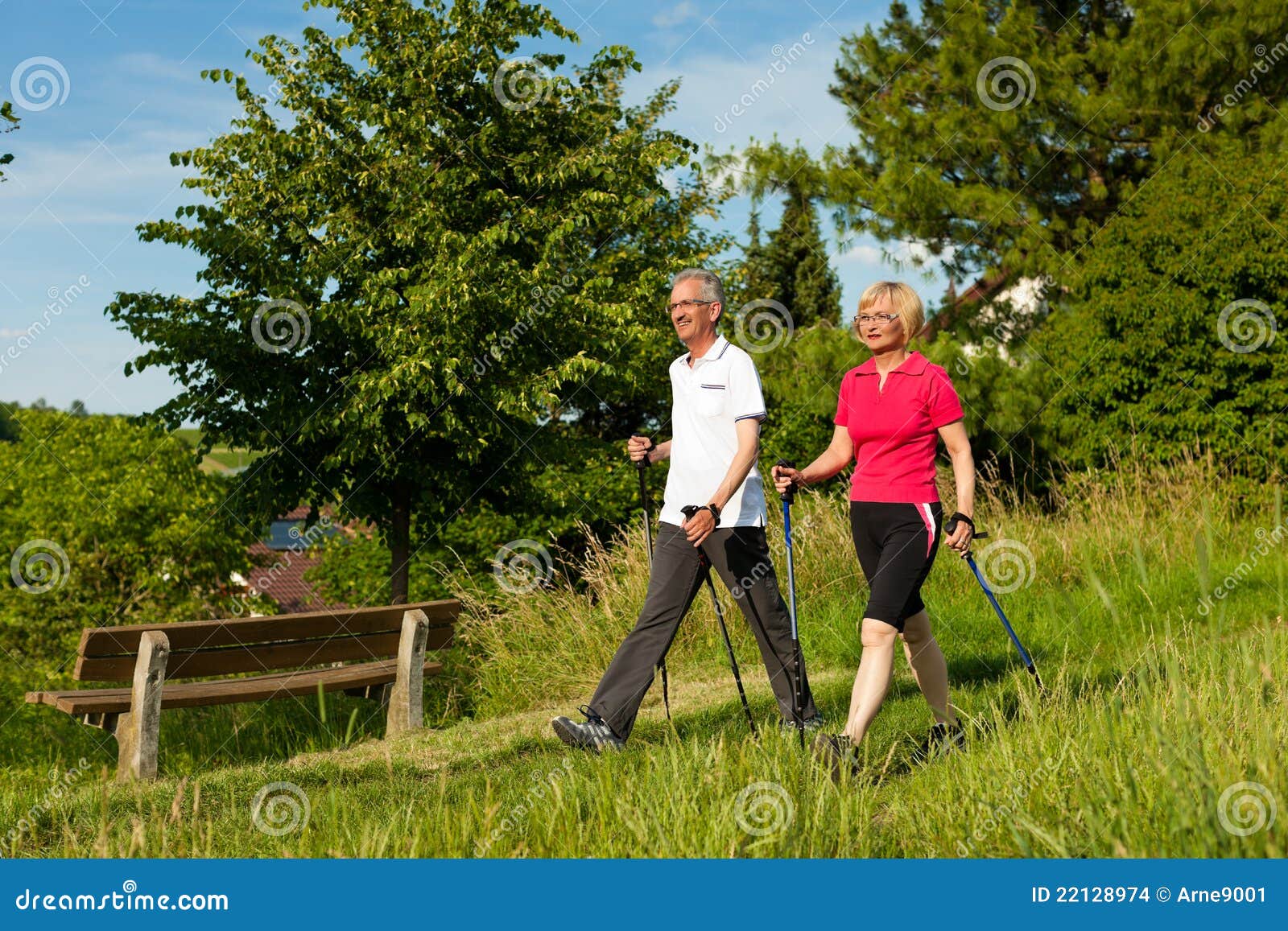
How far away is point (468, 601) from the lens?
10.0 meters

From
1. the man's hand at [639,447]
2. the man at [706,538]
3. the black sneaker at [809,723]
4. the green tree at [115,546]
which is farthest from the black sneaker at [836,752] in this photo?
the green tree at [115,546]

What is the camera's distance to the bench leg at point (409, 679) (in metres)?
7.76

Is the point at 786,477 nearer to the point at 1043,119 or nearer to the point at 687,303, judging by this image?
the point at 687,303

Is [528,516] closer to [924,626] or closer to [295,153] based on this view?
[295,153]

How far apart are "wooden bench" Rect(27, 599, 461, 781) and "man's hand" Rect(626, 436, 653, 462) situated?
1878 mm

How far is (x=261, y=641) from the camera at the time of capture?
7.24m

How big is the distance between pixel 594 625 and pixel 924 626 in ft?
15.4

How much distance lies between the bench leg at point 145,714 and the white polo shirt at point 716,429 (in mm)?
3271

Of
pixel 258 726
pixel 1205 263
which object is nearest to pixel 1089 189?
pixel 1205 263

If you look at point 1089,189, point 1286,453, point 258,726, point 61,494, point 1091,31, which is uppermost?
point 1091,31

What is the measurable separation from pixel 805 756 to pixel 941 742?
2.57 ft

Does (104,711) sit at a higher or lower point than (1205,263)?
lower

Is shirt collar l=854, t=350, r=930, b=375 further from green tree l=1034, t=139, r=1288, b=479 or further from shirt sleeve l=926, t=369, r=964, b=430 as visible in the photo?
green tree l=1034, t=139, r=1288, b=479

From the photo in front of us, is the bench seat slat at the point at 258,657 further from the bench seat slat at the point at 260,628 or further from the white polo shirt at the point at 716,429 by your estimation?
the white polo shirt at the point at 716,429
